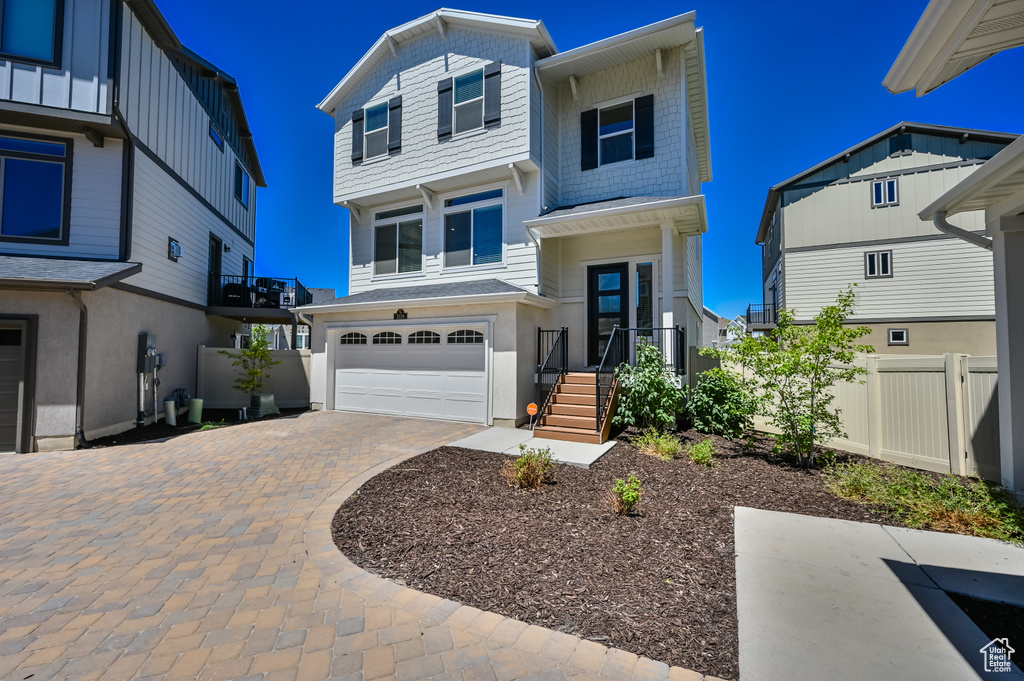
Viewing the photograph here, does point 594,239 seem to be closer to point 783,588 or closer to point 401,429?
point 401,429

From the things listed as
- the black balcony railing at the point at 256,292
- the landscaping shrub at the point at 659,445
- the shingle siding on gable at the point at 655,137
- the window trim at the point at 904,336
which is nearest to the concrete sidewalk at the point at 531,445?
the landscaping shrub at the point at 659,445

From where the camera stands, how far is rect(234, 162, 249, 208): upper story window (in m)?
15.7

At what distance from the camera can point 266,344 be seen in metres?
11.7

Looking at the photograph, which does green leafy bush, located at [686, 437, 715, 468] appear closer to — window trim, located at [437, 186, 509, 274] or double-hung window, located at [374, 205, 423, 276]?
window trim, located at [437, 186, 509, 274]

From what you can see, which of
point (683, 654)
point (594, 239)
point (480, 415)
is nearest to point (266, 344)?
point (480, 415)

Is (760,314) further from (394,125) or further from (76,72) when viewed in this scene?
(76,72)

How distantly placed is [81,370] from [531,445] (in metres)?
8.24

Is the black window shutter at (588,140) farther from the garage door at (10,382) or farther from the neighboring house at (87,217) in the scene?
the garage door at (10,382)

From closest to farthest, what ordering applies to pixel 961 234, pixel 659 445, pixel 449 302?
1. pixel 961 234
2. pixel 659 445
3. pixel 449 302

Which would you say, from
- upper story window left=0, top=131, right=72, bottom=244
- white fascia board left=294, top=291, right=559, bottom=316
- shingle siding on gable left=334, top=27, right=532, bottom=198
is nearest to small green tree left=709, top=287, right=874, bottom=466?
white fascia board left=294, top=291, right=559, bottom=316

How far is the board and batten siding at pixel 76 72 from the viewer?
8.11 metres

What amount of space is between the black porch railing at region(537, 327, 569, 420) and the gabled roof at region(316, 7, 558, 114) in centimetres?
693

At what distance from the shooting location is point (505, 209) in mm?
10352

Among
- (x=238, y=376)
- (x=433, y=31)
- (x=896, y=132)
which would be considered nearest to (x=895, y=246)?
(x=896, y=132)
